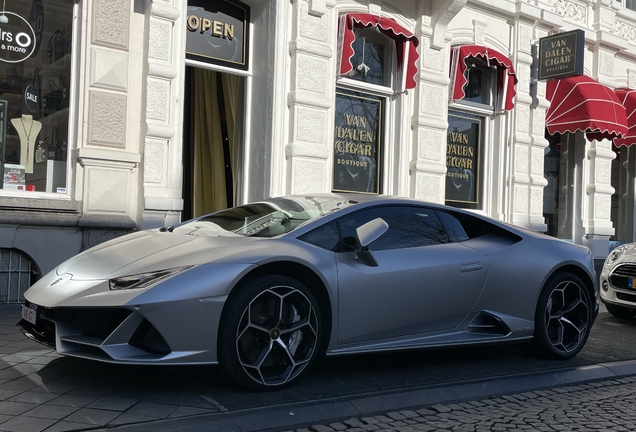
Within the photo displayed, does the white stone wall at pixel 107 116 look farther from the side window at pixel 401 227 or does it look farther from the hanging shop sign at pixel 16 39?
the side window at pixel 401 227

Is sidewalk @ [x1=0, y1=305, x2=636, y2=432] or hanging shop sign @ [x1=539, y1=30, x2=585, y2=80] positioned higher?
hanging shop sign @ [x1=539, y1=30, x2=585, y2=80]

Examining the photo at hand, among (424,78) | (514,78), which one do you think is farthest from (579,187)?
(424,78)

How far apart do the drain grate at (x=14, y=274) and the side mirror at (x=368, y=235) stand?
5.01 m

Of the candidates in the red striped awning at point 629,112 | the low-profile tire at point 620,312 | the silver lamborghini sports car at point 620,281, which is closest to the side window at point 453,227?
the silver lamborghini sports car at point 620,281

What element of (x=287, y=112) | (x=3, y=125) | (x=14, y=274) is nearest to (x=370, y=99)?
(x=287, y=112)

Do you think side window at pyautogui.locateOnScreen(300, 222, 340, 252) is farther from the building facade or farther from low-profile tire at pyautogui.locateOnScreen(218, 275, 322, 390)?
the building facade

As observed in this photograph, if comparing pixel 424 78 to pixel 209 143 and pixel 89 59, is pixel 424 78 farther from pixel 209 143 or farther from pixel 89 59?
pixel 89 59

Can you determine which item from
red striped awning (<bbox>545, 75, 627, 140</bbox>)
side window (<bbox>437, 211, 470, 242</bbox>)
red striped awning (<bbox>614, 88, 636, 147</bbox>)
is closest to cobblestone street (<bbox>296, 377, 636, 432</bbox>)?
side window (<bbox>437, 211, 470, 242</bbox>)

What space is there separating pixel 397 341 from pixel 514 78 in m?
9.30

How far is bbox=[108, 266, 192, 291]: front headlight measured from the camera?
13.2ft

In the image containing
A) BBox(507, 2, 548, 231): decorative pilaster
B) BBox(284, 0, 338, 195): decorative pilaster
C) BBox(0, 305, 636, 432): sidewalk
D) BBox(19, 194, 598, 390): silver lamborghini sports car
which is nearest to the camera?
BBox(0, 305, 636, 432): sidewalk

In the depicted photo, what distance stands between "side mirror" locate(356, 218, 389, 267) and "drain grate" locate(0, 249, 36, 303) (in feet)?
16.4

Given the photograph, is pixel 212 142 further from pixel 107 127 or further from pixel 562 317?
pixel 562 317

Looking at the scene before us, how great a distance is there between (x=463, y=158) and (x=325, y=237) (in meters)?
8.91
